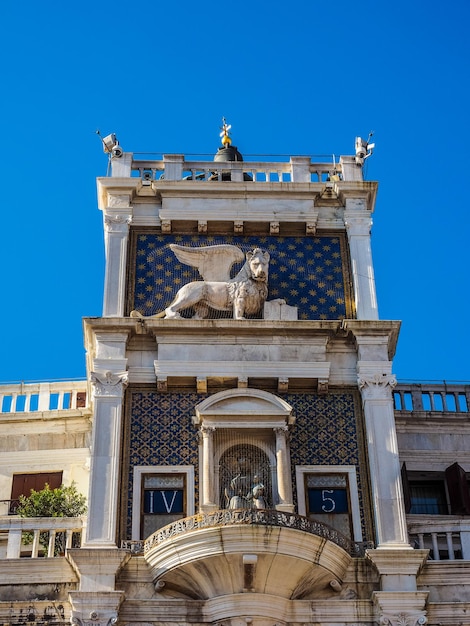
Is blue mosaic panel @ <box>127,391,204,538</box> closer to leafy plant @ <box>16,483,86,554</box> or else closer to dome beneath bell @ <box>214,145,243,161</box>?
leafy plant @ <box>16,483,86,554</box>

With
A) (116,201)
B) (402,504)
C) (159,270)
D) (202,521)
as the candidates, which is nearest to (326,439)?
(402,504)

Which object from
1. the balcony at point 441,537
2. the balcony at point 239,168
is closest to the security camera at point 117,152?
the balcony at point 239,168

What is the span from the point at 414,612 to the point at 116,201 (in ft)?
31.5

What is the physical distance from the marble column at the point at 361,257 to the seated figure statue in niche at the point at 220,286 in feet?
5.53

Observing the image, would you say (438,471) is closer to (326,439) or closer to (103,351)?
(326,439)

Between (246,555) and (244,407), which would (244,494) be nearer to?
(244,407)

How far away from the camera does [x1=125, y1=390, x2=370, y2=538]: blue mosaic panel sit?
21047 mm

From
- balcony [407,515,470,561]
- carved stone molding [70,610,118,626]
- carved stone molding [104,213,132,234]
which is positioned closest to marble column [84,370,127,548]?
carved stone molding [70,610,118,626]

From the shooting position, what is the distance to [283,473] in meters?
20.6

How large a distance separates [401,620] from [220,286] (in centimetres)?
686

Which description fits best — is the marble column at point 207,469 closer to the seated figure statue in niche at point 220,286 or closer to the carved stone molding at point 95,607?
the carved stone molding at point 95,607

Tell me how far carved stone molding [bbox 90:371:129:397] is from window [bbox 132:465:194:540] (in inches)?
55.6

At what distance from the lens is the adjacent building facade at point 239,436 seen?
19297mm

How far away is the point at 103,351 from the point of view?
21922 mm
